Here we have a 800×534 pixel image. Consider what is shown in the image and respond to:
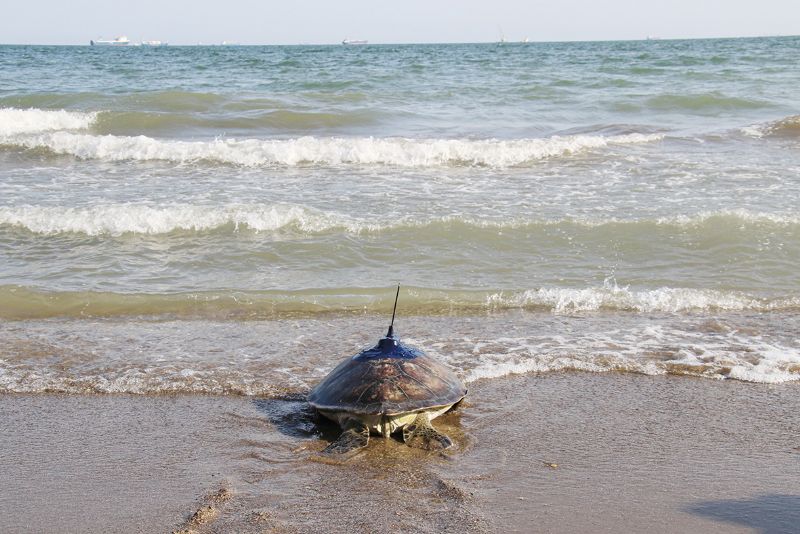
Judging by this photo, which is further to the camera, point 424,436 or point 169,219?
point 169,219

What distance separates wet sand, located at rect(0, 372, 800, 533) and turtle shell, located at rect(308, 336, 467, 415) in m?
0.20

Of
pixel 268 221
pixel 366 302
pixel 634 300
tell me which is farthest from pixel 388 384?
pixel 268 221

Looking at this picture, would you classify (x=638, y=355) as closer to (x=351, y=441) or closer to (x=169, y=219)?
(x=351, y=441)

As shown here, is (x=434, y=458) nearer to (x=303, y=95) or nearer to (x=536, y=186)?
(x=536, y=186)


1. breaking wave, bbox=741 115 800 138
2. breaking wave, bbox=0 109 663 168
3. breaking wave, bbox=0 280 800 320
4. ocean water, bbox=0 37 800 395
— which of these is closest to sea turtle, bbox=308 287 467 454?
ocean water, bbox=0 37 800 395

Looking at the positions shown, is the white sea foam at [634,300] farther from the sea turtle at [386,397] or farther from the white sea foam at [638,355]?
the sea turtle at [386,397]

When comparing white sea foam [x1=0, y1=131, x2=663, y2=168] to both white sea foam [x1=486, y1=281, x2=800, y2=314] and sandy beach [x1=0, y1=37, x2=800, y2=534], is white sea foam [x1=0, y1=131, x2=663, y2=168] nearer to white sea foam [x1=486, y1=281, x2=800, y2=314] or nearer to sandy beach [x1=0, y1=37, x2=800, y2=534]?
sandy beach [x1=0, y1=37, x2=800, y2=534]

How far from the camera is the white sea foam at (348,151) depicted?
13.0 meters

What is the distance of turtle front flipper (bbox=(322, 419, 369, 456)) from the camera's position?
432 cm

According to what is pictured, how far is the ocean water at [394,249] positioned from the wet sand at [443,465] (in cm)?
38

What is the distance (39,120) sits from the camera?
17734mm

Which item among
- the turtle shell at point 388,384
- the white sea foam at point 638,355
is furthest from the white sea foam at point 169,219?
the turtle shell at point 388,384

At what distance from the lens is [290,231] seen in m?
9.01

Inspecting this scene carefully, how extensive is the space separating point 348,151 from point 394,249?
5.21 m
